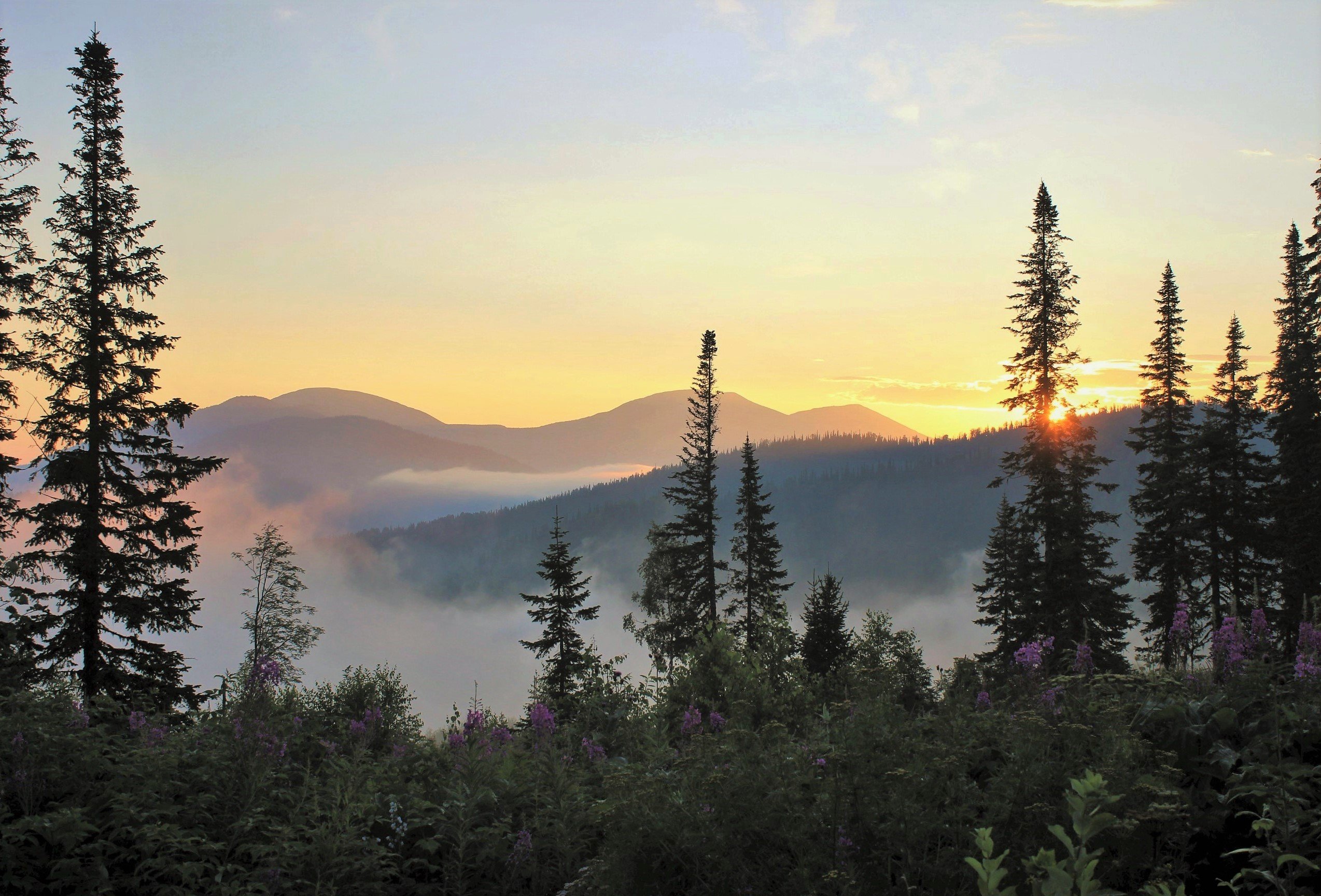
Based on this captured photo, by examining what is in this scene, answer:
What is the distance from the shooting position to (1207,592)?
34188 mm

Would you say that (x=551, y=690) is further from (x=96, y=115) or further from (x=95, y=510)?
(x=96, y=115)

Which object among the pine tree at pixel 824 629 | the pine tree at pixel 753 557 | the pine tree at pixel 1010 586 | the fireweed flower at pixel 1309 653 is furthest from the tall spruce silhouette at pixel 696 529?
the fireweed flower at pixel 1309 653

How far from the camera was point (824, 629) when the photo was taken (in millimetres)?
35781

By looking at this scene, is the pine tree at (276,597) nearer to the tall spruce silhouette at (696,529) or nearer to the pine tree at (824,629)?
the tall spruce silhouette at (696,529)

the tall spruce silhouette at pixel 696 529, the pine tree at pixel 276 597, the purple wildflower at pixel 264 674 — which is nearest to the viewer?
the purple wildflower at pixel 264 674

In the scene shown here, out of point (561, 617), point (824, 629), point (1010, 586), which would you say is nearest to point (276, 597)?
point (561, 617)

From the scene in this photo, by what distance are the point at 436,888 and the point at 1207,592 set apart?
37578 mm

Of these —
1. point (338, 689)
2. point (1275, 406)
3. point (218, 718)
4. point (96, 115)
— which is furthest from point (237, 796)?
point (1275, 406)

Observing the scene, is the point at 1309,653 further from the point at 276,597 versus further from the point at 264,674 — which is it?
the point at 276,597

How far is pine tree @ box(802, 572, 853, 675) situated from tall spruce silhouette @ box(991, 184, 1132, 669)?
679 cm

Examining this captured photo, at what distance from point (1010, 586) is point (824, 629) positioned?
27.8 feet

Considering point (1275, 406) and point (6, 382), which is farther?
point (1275, 406)

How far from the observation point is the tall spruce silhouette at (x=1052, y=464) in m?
28.9

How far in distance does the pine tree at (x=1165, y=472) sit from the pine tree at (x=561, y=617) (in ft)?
79.8
